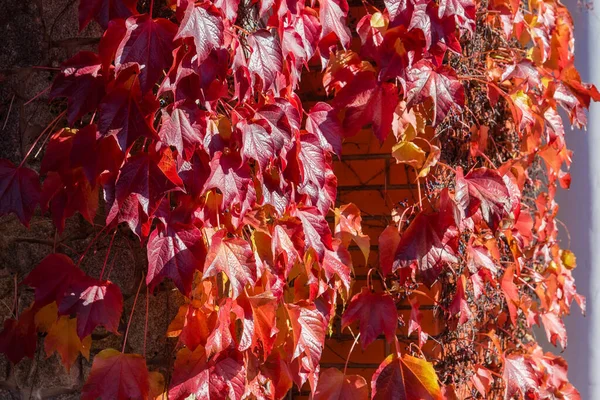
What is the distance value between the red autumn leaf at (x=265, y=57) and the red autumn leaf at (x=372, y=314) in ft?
2.31

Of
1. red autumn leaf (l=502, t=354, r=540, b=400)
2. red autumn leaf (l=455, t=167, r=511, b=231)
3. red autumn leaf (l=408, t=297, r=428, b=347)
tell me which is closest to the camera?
red autumn leaf (l=455, t=167, r=511, b=231)

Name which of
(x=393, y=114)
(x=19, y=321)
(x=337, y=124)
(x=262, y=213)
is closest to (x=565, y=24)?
(x=393, y=114)

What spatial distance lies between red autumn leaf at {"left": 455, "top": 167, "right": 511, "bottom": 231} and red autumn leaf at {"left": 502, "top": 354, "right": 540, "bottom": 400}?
680 millimetres

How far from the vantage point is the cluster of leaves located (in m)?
1.51

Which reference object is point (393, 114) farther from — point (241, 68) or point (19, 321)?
point (19, 321)

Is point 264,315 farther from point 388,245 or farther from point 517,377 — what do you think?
point 517,377

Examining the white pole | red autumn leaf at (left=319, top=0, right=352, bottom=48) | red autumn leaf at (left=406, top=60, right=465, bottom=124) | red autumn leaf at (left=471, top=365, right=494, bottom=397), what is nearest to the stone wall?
red autumn leaf at (left=319, top=0, right=352, bottom=48)

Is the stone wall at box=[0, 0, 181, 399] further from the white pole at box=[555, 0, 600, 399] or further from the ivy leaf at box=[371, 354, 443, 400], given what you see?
the white pole at box=[555, 0, 600, 399]

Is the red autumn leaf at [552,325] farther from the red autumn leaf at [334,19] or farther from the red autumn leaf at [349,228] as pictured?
the red autumn leaf at [334,19]

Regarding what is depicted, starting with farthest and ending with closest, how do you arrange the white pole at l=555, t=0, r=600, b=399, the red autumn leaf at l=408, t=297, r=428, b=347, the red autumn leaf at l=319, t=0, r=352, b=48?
the white pole at l=555, t=0, r=600, b=399, the red autumn leaf at l=408, t=297, r=428, b=347, the red autumn leaf at l=319, t=0, r=352, b=48

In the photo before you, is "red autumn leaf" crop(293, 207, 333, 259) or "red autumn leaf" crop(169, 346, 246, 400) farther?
"red autumn leaf" crop(293, 207, 333, 259)

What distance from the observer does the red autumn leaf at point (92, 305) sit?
1.58m

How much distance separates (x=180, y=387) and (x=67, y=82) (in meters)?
0.66

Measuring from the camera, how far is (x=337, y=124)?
6.20 feet
